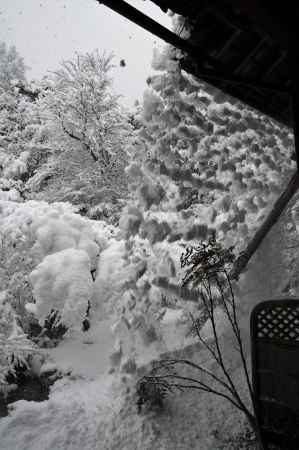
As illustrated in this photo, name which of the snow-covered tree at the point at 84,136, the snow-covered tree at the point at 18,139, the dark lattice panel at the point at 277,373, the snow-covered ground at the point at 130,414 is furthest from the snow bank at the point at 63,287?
the snow-covered tree at the point at 18,139

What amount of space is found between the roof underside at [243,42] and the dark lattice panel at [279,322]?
1.26 meters

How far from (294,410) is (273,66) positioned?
207 centimetres

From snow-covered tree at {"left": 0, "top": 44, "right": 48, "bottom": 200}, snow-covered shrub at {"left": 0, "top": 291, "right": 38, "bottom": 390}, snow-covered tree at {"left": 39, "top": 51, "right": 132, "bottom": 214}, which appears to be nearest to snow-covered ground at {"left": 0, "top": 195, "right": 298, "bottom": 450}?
snow-covered shrub at {"left": 0, "top": 291, "right": 38, "bottom": 390}

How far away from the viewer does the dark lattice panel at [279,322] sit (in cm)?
175

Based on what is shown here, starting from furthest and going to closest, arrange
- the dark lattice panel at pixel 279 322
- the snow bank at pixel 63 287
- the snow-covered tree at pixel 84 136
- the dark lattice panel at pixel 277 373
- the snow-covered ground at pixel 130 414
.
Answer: the snow-covered tree at pixel 84 136 < the snow bank at pixel 63 287 < the snow-covered ground at pixel 130 414 < the dark lattice panel at pixel 279 322 < the dark lattice panel at pixel 277 373

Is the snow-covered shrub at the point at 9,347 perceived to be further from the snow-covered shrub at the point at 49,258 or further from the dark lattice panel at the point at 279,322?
the dark lattice panel at the point at 279,322

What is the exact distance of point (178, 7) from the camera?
5.00ft

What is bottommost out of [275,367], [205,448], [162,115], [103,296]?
[205,448]

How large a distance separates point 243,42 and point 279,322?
1672mm

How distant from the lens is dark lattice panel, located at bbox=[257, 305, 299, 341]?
1.75 m

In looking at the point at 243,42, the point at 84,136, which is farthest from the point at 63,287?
the point at 84,136

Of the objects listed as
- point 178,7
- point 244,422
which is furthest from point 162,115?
point 244,422

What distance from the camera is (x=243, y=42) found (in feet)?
5.81

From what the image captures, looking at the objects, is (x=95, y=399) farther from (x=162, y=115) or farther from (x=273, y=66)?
(x=273, y=66)
